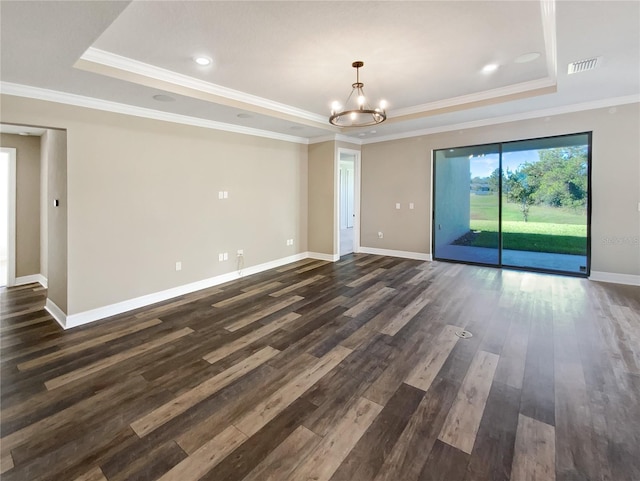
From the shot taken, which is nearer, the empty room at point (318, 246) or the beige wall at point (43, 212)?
the empty room at point (318, 246)

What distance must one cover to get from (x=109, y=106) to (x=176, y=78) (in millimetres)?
972

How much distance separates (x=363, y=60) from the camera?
3400 mm

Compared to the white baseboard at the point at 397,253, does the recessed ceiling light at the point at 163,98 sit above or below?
above

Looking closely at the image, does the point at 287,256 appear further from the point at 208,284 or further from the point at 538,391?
the point at 538,391

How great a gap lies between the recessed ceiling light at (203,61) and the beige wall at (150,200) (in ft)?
4.50

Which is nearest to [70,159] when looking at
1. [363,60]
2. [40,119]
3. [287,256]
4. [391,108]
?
[40,119]

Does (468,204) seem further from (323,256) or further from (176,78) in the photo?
(176,78)

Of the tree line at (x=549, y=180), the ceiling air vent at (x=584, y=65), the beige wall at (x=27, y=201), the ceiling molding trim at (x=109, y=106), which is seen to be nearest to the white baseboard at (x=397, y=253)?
the tree line at (x=549, y=180)

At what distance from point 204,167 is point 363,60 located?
294cm

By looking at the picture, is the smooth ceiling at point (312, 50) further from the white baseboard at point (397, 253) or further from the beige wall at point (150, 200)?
the white baseboard at point (397, 253)

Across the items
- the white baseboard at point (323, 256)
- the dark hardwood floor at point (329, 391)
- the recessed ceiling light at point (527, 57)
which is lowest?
the dark hardwood floor at point (329, 391)

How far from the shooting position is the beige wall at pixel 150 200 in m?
3.59

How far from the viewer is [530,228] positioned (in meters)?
5.79

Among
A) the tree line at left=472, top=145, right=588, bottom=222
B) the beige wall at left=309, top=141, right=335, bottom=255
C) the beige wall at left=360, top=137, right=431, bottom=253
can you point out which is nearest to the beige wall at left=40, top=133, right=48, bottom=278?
the beige wall at left=309, top=141, right=335, bottom=255
